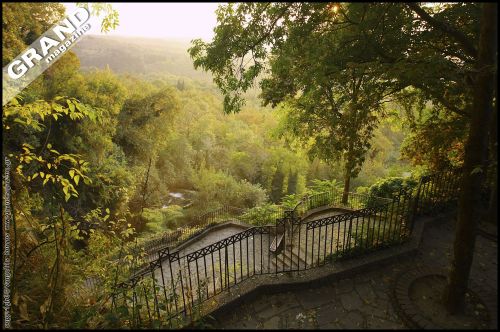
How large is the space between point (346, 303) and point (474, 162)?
10.8ft

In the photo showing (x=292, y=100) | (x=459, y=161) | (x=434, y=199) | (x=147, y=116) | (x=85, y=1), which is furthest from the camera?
(x=147, y=116)

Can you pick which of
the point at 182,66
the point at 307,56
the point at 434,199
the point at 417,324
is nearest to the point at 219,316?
the point at 417,324

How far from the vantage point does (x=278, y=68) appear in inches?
271

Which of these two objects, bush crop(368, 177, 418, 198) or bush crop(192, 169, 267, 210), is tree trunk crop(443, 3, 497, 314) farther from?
bush crop(192, 169, 267, 210)

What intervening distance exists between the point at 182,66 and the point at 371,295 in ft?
280

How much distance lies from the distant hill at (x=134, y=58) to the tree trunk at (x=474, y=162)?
5263 cm

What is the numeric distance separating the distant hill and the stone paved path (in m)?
51.8

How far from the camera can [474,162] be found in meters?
4.42

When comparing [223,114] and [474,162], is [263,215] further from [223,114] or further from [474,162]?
[474,162]

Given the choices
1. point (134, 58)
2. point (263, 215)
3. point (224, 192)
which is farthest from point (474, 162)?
point (134, 58)

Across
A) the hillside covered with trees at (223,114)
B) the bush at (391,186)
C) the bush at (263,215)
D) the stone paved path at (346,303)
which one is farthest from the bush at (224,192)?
the stone paved path at (346,303)

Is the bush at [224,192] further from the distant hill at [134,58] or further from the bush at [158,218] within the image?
the distant hill at [134,58]

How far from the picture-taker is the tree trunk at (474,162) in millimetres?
4127

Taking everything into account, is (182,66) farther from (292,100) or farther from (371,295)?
(371,295)
